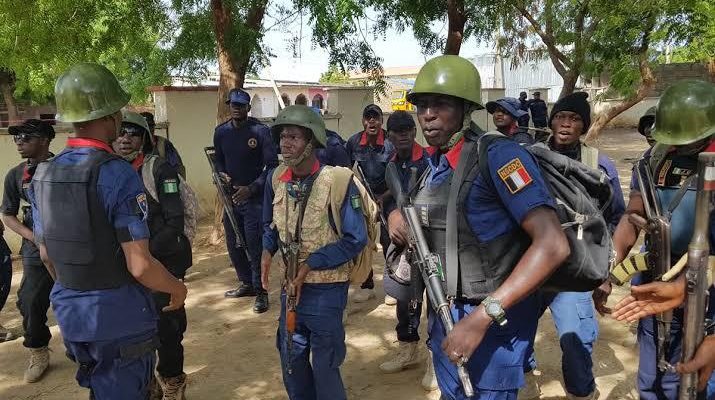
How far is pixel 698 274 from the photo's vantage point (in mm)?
2240

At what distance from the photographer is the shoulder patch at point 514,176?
185cm

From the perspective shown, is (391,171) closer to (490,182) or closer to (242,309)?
(490,182)

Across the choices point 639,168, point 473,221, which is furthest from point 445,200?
point 639,168

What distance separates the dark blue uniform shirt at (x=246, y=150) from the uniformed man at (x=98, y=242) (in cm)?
324

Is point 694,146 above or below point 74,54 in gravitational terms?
below

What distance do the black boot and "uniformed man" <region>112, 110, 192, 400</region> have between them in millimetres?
1819

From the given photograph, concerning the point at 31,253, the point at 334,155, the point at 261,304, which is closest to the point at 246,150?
the point at 334,155

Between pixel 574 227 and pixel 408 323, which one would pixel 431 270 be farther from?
pixel 408 323

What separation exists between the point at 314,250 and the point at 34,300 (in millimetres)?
2481

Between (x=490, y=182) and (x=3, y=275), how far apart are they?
13.8 ft

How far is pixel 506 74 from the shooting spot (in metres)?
35.5

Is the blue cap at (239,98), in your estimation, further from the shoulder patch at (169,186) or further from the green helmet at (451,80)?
the green helmet at (451,80)

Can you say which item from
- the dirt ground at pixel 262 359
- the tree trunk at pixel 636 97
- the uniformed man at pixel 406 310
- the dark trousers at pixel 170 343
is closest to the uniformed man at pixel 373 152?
the uniformed man at pixel 406 310

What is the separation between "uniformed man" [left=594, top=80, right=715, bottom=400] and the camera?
239cm
